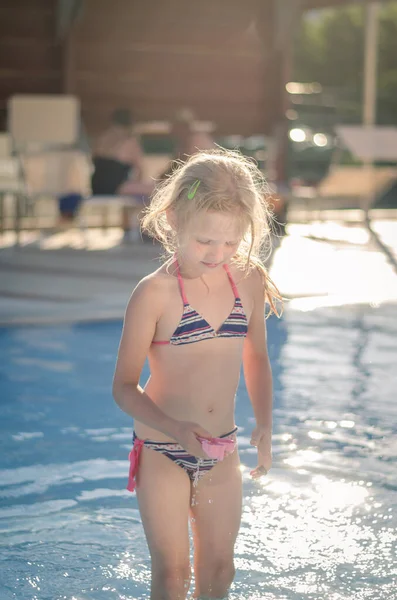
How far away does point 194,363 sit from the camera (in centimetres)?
262

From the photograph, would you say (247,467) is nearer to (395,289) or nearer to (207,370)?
(207,370)

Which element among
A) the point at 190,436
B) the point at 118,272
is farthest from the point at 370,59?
the point at 190,436

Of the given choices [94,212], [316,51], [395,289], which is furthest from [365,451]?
[316,51]

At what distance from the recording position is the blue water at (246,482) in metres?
3.32

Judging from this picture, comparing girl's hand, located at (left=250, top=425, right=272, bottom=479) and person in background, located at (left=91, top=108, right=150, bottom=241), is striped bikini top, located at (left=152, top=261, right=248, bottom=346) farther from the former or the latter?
person in background, located at (left=91, top=108, right=150, bottom=241)

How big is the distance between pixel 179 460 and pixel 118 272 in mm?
7474

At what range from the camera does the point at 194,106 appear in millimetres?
15641

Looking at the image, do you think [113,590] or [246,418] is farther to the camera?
[246,418]

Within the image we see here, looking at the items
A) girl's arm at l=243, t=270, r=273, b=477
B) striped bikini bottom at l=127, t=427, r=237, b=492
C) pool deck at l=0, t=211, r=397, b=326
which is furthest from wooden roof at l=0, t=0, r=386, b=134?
striped bikini bottom at l=127, t=427, r=237, b=492

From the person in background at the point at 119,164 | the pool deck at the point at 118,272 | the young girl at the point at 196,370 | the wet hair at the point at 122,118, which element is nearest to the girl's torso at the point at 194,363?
the young girl at the point at 196,370

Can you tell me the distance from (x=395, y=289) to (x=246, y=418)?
4.12m

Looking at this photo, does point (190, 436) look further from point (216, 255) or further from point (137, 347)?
point (216, 255)

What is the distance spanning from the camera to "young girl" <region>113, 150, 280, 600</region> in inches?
98.7

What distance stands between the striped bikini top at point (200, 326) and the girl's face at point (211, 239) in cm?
10
